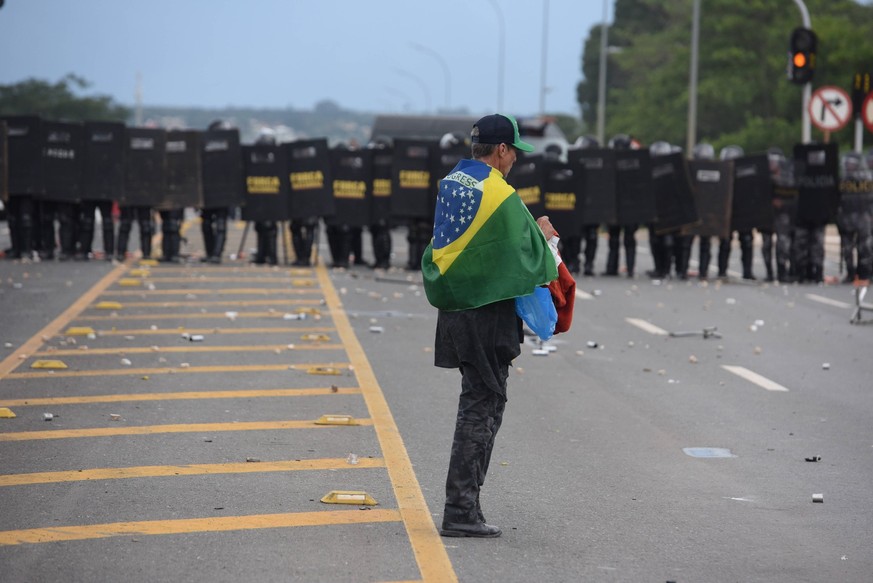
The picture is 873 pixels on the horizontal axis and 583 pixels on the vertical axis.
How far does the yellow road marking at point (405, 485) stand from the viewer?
6.16 metres

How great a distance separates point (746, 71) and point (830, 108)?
34630mm

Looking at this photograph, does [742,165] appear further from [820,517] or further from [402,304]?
[820,517]

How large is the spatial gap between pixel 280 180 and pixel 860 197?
28.1ft

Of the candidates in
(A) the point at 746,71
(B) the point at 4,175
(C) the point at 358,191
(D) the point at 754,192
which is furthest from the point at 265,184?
(A) the point at 746,71

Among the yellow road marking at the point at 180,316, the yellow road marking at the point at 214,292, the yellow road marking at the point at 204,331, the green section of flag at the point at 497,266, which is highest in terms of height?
the green section of flag at the point at 497,266

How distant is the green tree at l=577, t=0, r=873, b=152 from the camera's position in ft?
170

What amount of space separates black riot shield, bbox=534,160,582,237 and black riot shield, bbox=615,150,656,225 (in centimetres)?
64

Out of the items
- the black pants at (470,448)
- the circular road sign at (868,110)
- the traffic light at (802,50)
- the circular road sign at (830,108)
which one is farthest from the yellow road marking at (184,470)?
the traffic light at (802,50)

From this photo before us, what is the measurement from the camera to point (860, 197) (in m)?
22.0

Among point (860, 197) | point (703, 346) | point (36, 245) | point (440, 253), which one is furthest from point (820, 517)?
point (36, 245)

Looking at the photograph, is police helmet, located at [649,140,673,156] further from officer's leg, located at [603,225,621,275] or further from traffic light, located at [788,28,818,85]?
traffic light, located at [788,28,818,85]

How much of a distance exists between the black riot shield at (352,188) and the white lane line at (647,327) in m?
7.52

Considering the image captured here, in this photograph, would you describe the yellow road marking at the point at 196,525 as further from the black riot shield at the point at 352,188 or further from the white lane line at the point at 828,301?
the black riot shield at the point at 352,188

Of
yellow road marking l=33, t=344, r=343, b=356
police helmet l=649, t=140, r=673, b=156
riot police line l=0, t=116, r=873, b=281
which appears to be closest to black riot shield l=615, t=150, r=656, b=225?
riot police line l=0, t=116, r=873, b=281
